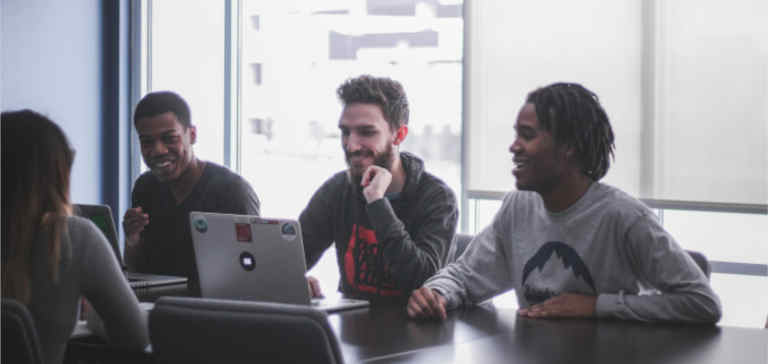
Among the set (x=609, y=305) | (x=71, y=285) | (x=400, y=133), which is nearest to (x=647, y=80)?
(x=400, y=133)

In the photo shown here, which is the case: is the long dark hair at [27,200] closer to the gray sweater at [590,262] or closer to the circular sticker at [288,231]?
the circular sticker at [288,231]

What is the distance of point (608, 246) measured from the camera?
6.97 ft

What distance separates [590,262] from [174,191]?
5.39ft

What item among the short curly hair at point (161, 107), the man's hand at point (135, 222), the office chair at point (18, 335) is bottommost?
the office chair at point (18, 335)

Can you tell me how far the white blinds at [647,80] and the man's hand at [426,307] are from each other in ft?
6.00

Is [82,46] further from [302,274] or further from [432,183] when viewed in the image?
[302,274]

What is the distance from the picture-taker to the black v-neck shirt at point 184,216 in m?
3.02

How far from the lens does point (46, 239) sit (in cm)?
164

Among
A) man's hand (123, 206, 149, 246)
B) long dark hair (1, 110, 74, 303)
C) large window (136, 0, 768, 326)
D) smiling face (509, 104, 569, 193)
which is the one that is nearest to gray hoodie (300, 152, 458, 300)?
large window (136, 0, 768, 326)

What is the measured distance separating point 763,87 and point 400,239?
176 centimetres

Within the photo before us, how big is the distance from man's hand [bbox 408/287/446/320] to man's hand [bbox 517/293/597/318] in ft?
0.71

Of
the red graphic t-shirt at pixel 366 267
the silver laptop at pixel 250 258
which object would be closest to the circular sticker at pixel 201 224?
the silver laptop at pixel 250 258

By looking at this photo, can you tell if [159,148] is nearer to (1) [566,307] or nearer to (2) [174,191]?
(2) [174,191]

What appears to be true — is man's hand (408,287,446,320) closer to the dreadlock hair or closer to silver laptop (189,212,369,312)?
silver laptop (189,212,369,312)
